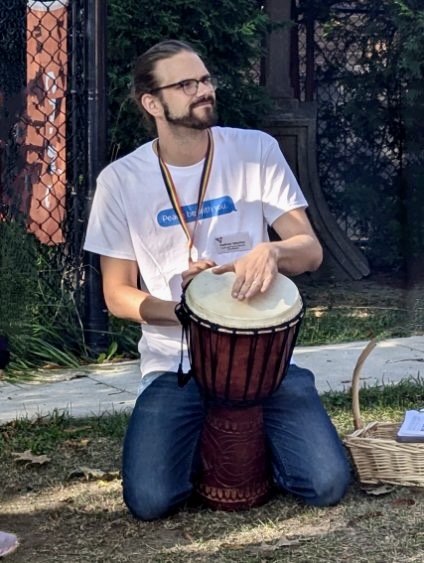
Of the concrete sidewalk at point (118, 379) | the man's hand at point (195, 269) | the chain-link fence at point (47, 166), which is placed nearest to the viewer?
the man's hand at point (195, 269)

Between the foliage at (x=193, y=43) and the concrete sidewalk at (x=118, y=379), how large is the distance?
1748mm

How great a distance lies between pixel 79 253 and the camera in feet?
20.2

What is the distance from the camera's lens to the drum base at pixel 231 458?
365 cm

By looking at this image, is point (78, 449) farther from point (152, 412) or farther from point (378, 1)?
point (378, 1)

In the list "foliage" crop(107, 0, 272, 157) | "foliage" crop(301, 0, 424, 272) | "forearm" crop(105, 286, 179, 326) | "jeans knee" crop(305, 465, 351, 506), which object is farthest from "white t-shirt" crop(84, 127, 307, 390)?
"foliage" crop(301, 0, 424, 272)

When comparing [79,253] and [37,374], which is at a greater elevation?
[79,253]

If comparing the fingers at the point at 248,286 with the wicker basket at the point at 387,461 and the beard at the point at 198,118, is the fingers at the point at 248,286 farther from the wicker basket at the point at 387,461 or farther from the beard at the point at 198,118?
the wicker basket at the point at 387,461

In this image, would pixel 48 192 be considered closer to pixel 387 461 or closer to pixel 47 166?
pixel 47 166

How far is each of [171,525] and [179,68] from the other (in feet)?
4.91

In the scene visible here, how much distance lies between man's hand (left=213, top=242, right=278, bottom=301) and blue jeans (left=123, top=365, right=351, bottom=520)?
0.47m

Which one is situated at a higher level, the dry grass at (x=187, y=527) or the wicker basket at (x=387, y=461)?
the wicker basket at (x=387, y=461)

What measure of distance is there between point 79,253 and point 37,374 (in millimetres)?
812

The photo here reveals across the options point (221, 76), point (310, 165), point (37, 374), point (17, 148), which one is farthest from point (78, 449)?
point (310, 165)

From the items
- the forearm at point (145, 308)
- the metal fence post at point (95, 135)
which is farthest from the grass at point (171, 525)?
the metal fence post at point (95, 135)
